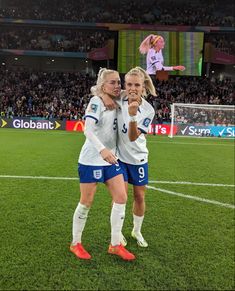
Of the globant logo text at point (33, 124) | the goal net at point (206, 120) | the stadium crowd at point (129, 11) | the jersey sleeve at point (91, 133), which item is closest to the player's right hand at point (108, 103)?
the jersey sleeve at point (91, 133)

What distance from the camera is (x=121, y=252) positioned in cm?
370

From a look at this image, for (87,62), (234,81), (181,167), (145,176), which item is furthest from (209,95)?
(145,176)

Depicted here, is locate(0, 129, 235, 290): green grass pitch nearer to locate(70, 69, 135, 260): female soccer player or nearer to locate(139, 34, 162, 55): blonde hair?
locate(70, 69, 135, 260): female soccer player

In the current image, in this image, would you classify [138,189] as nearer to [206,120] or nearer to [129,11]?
[206,120]

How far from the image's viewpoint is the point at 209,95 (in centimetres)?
3450

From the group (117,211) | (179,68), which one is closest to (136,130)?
(117,211)

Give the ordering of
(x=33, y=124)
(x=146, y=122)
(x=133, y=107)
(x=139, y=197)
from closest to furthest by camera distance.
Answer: (x=133, y=107), (x=146, y=122), (x=139, y=197), (x=33, y=124)

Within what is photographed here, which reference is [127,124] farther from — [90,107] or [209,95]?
[209,95]

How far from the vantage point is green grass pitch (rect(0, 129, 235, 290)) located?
3223mm

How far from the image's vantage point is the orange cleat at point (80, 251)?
368 centimetres

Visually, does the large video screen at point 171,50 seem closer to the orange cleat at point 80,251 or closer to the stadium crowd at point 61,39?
the stadium crowd at point 61,39

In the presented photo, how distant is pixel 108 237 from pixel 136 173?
93 cm

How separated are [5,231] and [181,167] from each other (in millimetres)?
6444

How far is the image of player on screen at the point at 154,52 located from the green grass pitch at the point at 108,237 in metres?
21.6
